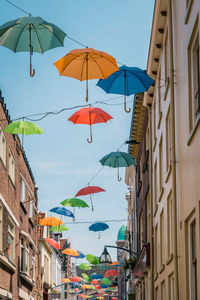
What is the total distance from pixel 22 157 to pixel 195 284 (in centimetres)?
1817

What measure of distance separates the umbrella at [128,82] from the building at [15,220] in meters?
5.43

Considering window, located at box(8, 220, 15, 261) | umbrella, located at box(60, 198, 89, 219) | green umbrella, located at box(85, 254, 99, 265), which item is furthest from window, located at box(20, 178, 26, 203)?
green umbrella, located at box(85, 254, 99, 265)

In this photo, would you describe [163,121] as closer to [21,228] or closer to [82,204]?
[82,204]

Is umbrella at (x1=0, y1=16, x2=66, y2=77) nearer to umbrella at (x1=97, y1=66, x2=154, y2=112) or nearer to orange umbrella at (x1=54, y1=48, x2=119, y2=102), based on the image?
orange umbrella at (x1=54, y1=48, x2=119, y2=102)

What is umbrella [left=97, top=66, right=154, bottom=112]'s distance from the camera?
1509 centimetres

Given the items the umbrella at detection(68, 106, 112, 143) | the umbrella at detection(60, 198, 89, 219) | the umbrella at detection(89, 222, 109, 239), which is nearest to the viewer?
the umbrella at detection(68, 106, 112, 143)

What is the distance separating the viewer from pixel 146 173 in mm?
25375

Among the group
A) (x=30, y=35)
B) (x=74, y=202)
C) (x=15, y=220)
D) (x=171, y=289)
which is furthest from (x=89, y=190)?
(x=30, y=35)

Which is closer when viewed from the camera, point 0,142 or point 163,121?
point 163,121

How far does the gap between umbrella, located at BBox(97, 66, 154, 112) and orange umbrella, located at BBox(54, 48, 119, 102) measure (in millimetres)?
1049

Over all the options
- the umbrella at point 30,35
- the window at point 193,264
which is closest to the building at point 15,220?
the umbrella at point 30,35

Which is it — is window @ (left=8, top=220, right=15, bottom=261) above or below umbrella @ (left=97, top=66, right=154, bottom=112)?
below

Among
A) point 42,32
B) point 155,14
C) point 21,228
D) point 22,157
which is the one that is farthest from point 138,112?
point 42,32

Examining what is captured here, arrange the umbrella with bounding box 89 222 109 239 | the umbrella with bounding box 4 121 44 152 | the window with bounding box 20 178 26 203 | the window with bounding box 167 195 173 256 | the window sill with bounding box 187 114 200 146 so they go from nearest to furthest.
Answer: the window sill with bounding box 187 114 200 146, the window with bounding box 167 195 173 256, the umbrella with bounding box 4 121 44 152, the window with bounding box 20 178 26 203, the umbrella with bounding box 89 222 109 239
